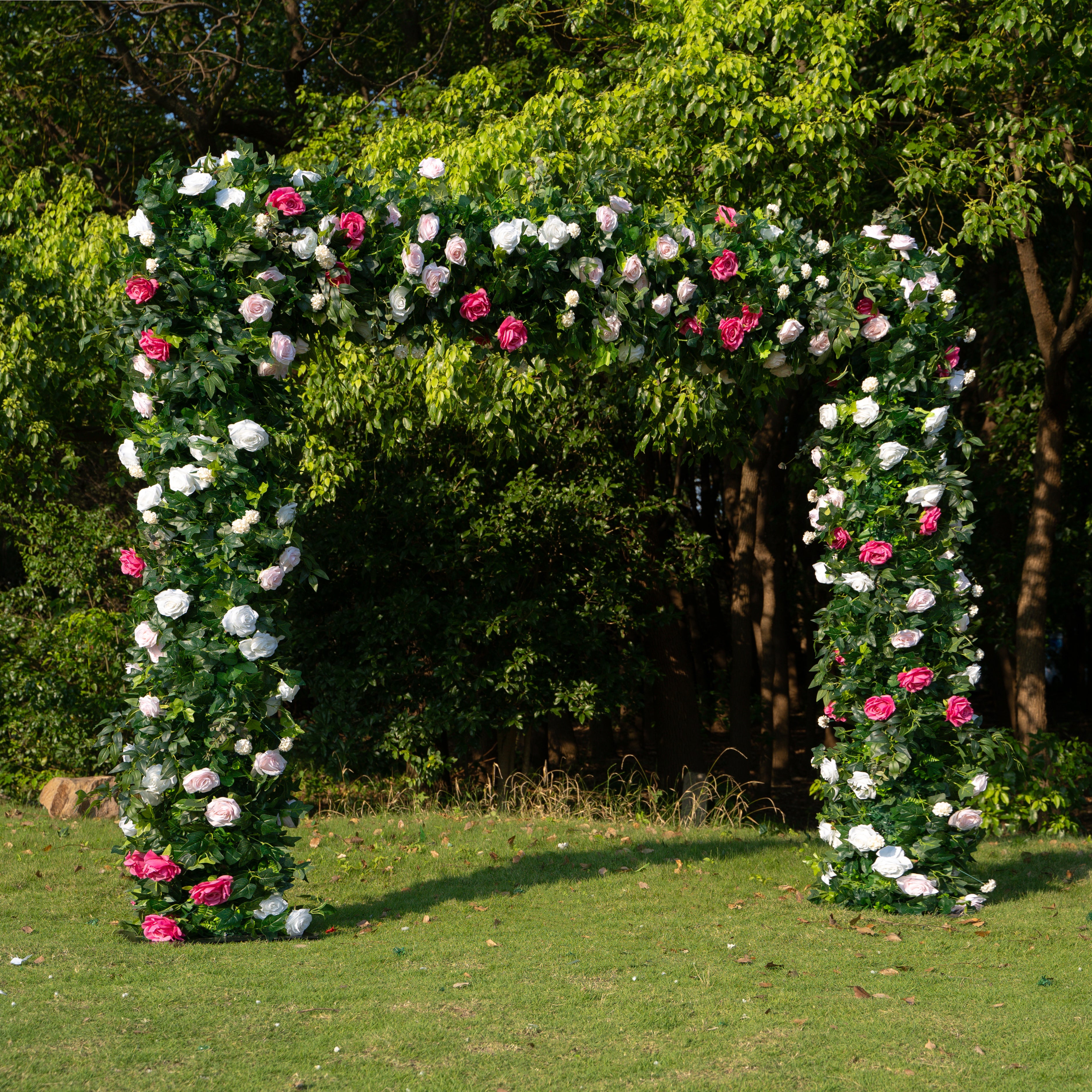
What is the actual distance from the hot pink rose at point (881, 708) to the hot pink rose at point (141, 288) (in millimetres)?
4271

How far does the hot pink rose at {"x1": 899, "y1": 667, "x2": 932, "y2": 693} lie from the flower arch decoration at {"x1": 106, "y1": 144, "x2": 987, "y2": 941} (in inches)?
0.8

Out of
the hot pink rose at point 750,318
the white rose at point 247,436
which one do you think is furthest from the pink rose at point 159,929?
the hot pink rose at point 750,318

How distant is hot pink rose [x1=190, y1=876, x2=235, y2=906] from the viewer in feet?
18.0

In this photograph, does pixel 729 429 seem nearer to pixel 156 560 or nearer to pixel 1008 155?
pixel 1008 155

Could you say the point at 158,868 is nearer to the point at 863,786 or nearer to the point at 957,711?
Answer: the point at 863,786

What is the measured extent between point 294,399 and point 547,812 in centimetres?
494

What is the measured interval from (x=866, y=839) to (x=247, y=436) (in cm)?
389

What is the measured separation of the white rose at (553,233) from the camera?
599 cm

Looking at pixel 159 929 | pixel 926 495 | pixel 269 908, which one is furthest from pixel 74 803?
pixel 926 495

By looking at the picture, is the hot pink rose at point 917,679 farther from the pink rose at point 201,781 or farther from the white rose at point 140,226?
the white rose at point 140,226

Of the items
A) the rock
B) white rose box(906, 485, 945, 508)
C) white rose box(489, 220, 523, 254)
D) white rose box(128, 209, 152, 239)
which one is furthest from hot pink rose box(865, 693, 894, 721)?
the rock

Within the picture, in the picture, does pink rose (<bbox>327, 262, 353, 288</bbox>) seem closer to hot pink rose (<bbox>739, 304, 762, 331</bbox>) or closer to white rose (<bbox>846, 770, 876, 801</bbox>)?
hot pink rose (<bbox>739, 304, 762, 331</bbox>)

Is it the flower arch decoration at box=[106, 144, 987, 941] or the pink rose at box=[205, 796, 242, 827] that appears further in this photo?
the flower arch decoration at box=[106, 144, 987, 941]

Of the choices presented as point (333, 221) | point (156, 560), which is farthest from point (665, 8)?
point (156, 560)
